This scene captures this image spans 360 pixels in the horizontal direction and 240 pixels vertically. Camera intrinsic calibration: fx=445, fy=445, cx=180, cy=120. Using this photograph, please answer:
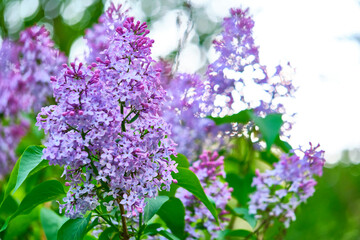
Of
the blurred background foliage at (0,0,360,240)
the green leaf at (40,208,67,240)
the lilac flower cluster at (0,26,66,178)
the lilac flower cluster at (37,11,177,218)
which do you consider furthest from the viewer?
the blurred background foliage at (0,0,360,240)

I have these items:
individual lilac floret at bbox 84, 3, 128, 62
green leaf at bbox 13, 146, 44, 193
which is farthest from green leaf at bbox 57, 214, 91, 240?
individual lilac floret at bbox 84, 3, 128, 62

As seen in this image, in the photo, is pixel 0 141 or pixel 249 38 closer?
pixel 249 38

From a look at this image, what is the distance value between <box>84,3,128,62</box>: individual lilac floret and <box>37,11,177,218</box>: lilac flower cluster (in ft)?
1.10

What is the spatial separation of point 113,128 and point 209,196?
0.54m

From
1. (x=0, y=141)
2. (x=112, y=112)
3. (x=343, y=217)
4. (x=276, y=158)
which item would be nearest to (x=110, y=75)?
(x=112, y=112)

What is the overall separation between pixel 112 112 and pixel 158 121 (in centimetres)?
10

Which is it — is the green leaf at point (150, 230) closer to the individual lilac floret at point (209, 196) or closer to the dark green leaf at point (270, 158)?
the individual lilac floret at point (209, 196)

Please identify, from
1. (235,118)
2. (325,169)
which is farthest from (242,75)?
(325,169)

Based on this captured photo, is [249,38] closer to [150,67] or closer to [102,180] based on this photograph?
[150,67]

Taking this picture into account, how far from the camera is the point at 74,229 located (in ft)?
Answer: 2.97

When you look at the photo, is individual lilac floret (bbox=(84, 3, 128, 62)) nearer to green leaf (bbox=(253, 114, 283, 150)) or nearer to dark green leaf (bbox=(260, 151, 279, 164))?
green leaf (bbox=(253, 114, 283, 150))

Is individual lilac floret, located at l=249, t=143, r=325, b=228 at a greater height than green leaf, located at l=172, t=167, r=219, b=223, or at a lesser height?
greater

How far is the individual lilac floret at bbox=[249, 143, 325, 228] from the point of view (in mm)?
1322

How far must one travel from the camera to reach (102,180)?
849 millimetres
